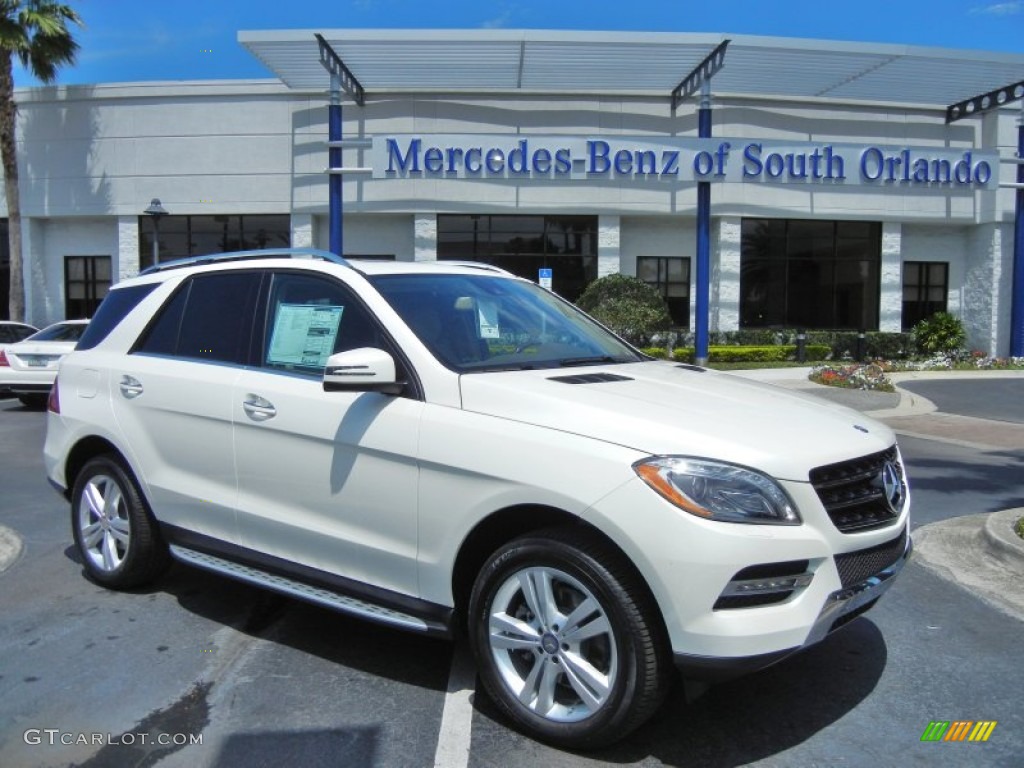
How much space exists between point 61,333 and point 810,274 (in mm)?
19807

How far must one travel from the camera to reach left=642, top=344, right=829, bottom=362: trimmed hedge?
21.3m

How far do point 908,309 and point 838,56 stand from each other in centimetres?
861

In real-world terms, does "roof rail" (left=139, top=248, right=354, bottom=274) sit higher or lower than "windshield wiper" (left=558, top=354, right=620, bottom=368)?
higher

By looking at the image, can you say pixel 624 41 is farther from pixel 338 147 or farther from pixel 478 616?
pixel 478 616

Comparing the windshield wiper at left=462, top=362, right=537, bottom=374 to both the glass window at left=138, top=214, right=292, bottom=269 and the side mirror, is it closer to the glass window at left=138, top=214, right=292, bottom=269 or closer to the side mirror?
the side mirror

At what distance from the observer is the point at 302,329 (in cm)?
397

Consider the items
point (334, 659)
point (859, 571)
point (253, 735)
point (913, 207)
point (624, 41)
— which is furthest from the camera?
point (913, 207)

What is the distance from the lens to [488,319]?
158 inches

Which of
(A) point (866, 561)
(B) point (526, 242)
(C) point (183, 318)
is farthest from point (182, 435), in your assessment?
(B) point (526, 242)

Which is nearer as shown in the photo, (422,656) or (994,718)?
(994,718)

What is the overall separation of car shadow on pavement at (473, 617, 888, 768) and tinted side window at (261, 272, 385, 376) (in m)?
1.65

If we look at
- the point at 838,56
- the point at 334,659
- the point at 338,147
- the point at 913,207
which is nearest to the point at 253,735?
the point at 334,659
